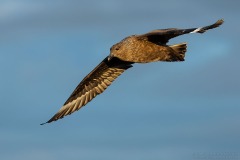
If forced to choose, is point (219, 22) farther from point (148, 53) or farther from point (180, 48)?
point (148, 53)

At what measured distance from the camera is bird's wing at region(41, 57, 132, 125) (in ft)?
66.0

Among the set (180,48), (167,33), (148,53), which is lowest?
(148,53)

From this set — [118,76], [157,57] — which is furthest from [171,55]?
[118,76]

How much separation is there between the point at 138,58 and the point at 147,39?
18.4 inches

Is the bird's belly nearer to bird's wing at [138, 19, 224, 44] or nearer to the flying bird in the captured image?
the flying bird

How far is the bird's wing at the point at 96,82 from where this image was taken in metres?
20.1

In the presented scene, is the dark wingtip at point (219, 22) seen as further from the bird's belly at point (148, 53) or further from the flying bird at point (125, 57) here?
the bird's belly at point (148, 53)

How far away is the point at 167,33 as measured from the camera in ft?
57.3

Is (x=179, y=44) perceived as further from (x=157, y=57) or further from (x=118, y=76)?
(x=118, y=76)

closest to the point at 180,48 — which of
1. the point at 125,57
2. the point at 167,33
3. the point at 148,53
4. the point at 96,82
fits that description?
the point at 148,53

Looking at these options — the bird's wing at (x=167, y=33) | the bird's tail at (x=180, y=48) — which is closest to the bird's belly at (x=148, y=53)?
the bird's wing at (x=167, y=33)

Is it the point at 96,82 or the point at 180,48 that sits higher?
the point at 180,48

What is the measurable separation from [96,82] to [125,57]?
2209 mm

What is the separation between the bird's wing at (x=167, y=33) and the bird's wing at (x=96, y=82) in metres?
2.10
